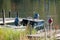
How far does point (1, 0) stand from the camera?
5812 centimetres

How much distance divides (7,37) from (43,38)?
4.48ft

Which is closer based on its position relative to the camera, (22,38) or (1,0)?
(22,38)

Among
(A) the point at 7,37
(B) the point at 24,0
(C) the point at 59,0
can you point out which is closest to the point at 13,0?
(B) the point at 24,0

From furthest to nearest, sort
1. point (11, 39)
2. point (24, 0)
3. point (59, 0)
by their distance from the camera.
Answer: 1. point (24, 0)
2. point (59, 0)
3. point (11, 39)

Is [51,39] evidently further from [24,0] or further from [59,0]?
[24,0]

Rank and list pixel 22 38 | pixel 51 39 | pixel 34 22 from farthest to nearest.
A: pixel 34 22, pixel 51 39, pixel 22 38

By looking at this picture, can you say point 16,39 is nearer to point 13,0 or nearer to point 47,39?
point 47,39

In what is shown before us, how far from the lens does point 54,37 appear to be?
7098mm

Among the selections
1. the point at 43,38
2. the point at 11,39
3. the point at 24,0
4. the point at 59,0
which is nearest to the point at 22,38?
the point at 43,38

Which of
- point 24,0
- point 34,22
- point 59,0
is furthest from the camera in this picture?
point 24,0

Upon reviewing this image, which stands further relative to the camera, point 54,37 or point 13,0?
point 13,0

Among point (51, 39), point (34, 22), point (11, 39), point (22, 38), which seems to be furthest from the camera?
point (34, 22)

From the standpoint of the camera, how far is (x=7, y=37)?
788 centimetres

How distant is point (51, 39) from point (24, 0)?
54218mm
